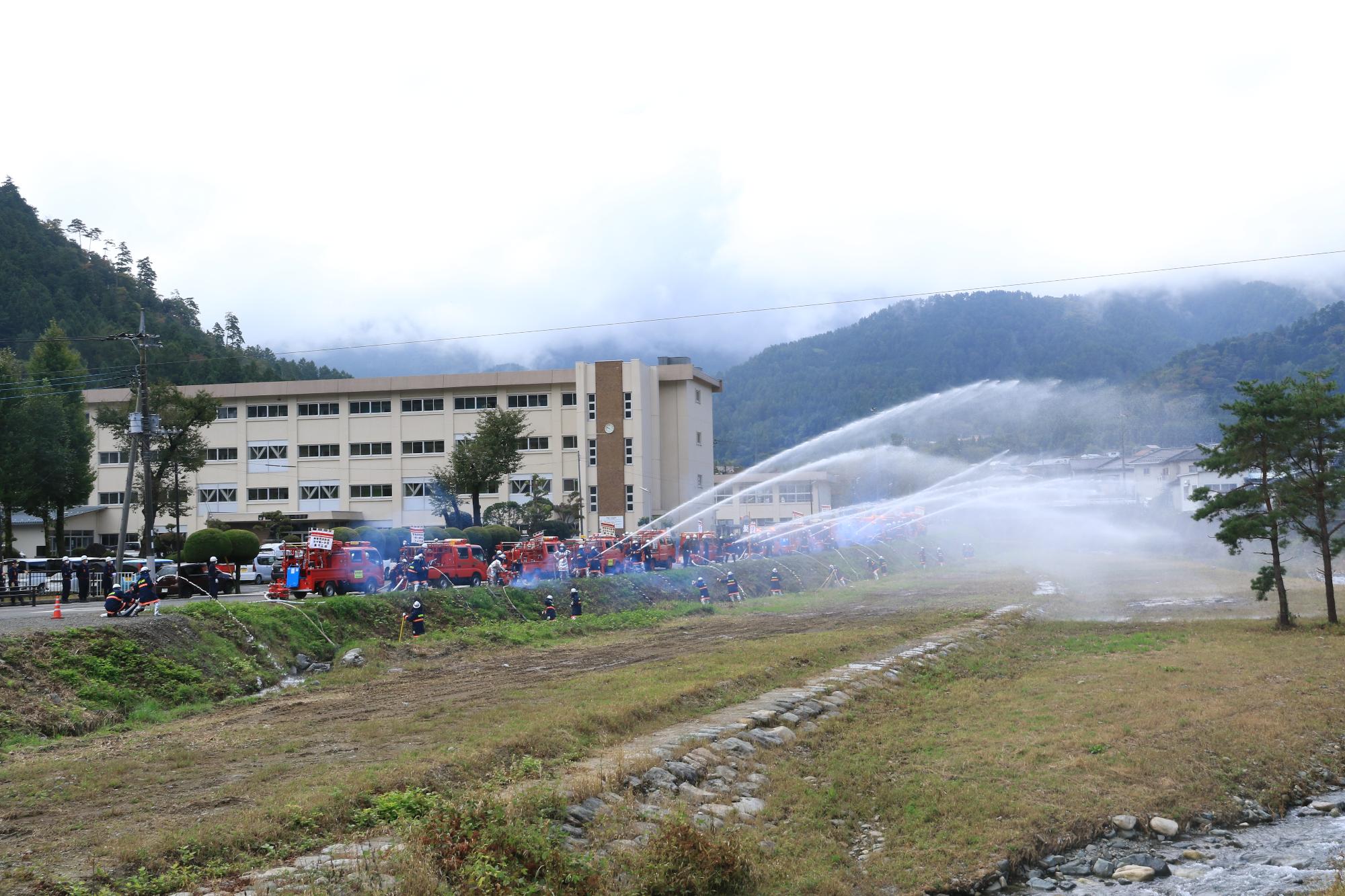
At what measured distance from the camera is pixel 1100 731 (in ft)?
56.7

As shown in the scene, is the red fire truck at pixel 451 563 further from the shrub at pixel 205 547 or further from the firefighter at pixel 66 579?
the shrub at pixel 205 547

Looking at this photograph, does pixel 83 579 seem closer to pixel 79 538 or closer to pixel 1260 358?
pixel 79 538

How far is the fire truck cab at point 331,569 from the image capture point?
117 ft

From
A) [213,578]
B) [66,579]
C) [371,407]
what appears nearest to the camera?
[66,579]

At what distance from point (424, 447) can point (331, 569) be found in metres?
63.5

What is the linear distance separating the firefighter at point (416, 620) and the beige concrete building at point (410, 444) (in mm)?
64150

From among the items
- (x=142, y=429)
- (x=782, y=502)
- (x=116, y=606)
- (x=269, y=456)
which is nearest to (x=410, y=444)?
(x=269, y=456)

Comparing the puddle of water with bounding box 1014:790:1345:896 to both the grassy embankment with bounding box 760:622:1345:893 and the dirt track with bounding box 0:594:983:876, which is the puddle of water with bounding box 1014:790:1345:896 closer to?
the grassy embankment with bounding box 760:622:1345:893

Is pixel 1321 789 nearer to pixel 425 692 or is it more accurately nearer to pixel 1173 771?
pixel 1173 771

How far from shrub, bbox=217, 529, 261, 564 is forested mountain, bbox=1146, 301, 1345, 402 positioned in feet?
487

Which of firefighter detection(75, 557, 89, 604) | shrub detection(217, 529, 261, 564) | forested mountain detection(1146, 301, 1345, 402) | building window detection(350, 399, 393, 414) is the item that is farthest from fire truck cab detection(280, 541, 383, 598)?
forested mountain detection(1146, 301, 1345, 402)

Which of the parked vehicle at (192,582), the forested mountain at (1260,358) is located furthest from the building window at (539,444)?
the forested mountain at (1260,358)

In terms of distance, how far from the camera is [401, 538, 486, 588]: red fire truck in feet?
131

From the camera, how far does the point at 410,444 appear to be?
98.8m
